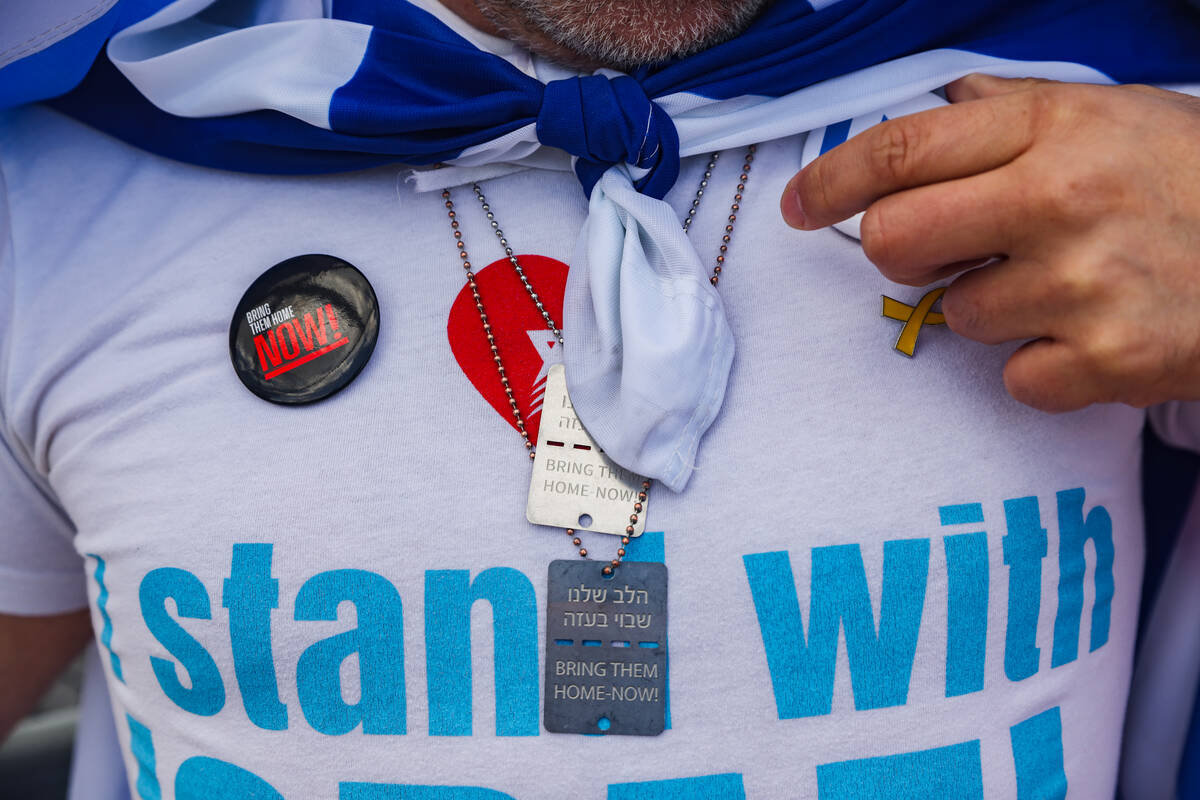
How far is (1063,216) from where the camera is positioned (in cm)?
61

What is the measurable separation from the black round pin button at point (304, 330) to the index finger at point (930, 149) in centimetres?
44

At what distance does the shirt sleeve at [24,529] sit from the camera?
88cm

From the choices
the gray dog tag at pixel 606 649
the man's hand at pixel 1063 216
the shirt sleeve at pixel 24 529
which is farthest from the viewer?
the shirt sleeve at pixel 24 529

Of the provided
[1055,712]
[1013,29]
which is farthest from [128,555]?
[1013,29]

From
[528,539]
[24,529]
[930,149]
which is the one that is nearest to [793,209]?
[930,149]

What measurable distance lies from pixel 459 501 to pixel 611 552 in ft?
0.48

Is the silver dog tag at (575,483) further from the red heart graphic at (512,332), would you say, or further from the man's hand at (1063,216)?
the man's hand at (1063,216)

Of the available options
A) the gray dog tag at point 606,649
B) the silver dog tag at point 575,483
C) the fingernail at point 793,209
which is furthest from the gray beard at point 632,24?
the gray dog tag at point 606,649

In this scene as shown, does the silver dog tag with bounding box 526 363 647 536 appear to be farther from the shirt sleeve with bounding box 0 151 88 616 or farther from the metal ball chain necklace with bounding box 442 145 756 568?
the shirt sleeve with bounding box 0 151 88 616

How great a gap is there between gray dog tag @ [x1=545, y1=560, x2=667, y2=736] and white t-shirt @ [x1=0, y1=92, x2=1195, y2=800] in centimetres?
1

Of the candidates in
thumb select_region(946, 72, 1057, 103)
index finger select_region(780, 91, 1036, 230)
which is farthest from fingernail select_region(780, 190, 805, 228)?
thumb select_region(946, 72, 1057, 103)

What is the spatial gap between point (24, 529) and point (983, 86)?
112cm

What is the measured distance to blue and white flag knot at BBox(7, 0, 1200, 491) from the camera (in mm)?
751

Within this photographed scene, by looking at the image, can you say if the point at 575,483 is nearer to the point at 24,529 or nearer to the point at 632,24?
the point at 632,24
